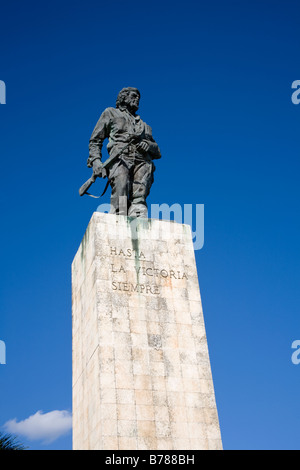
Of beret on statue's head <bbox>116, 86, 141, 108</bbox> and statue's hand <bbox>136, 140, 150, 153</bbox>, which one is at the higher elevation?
beret on statue's head <bbox>116, 86, 141, 108</bbox>

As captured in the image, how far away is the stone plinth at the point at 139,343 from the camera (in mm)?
11531

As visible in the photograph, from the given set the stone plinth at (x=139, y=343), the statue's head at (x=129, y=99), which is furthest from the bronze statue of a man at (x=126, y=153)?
the stone plinth at (x=139, y=343)

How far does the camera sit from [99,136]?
15.8 metres

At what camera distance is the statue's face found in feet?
52.9

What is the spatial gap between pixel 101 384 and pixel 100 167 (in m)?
6.01

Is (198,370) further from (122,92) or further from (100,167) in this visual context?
(122,92)

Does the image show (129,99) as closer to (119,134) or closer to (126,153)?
(119,134)

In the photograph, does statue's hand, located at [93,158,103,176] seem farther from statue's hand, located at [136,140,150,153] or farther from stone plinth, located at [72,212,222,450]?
stone plinth, located at [72,212,222,450]

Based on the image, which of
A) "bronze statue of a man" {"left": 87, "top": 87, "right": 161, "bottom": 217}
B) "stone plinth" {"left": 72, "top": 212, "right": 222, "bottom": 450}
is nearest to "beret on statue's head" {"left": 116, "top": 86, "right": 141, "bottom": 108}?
"bronze statue of a man" {"left": 87, "top": 87, "right": 161, "bottom": 217}

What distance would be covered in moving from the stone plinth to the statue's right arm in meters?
2.54

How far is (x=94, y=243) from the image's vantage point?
43.6 feet
